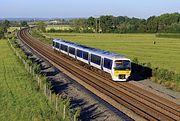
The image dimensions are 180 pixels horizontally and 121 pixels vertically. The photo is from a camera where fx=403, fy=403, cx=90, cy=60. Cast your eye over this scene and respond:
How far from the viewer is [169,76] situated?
3934 cm

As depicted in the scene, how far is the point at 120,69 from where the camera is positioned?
36.9m

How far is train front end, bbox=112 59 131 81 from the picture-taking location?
36.9 m

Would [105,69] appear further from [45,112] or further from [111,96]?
[45,112]

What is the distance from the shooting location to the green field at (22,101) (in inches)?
896

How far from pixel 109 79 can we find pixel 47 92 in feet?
Result: 36.1

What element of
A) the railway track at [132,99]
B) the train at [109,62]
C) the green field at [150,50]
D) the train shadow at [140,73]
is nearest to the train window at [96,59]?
the train at [109,62]

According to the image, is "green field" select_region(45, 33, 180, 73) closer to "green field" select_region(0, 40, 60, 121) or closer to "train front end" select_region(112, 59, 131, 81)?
"train front end" select_region(112, 59, 131, 81)

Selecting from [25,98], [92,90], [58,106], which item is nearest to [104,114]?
[58,106]

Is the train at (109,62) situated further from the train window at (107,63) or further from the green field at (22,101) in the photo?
the green field at (22,101)

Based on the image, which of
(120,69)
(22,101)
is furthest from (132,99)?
(22,101)

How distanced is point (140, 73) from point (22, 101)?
19.6m

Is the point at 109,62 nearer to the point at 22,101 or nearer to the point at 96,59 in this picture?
the point at 96,59

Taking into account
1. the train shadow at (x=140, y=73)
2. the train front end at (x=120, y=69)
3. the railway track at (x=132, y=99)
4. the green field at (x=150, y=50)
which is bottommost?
the green field at (x=150, y=50)

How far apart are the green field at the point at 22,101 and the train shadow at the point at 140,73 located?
37.4 feet
